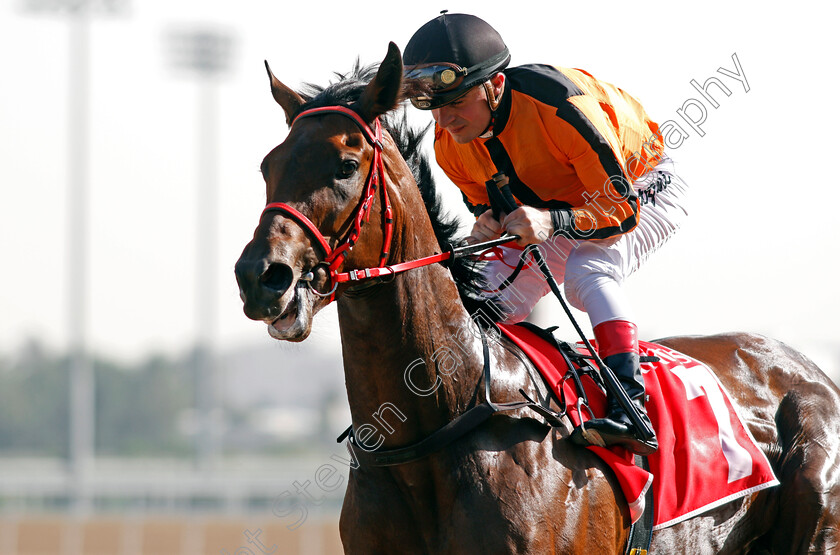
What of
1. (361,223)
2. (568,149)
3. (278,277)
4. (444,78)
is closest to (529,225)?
(568,149)

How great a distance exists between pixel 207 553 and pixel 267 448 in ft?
154

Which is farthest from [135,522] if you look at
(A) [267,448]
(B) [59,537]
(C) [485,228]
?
(A) [267,448]

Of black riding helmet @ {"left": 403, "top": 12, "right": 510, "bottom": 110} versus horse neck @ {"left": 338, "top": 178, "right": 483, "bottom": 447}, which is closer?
horse neck @ {"left": 338, "top": 178, "right": 483, "bottom": 447}

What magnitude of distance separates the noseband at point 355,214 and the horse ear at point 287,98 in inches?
8.1

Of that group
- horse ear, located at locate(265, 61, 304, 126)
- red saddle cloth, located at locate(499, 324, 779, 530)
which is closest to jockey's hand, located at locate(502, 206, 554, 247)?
red saddle cloth, located at locate(499, 324, 779, 530)

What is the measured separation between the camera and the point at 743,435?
4.32 meters

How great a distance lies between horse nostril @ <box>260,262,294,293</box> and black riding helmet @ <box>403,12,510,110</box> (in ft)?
3.45

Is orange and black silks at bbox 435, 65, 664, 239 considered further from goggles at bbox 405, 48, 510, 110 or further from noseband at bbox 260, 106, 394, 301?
noseband at bbox 260, 106, 394, 301

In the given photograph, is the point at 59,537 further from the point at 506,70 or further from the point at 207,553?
the point at 506,70

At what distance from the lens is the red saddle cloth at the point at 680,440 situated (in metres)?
3.75

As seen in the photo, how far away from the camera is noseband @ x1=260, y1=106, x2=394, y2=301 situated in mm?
3092

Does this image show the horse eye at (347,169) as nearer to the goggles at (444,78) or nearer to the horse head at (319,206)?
the horse head at (319,206)

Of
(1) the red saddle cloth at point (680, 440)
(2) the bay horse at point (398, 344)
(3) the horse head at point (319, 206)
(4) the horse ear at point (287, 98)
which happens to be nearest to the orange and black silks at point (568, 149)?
(2) the bay horse at point (398, 344)

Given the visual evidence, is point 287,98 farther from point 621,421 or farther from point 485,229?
point 621,421
